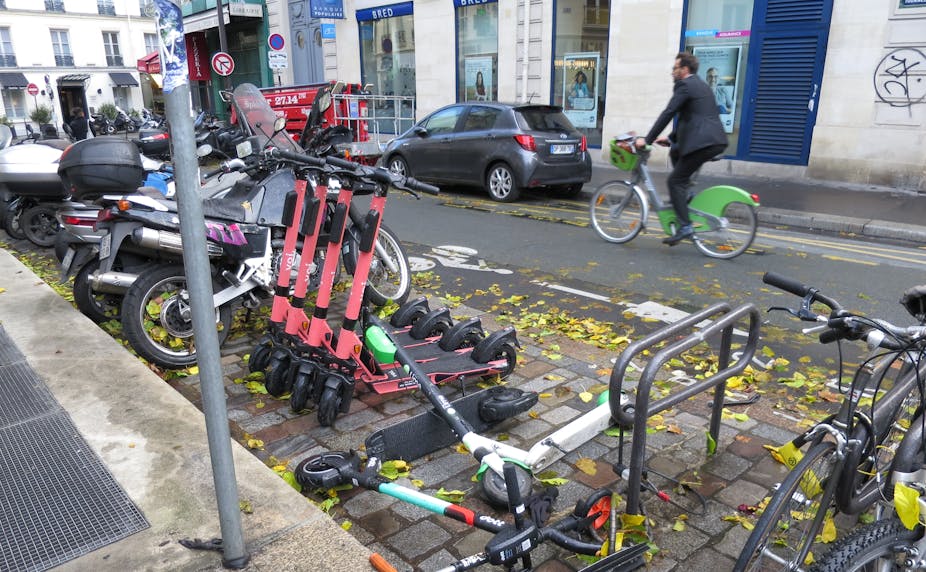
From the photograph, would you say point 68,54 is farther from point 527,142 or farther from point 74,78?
point 527,142

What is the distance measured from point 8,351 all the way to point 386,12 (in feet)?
61.2

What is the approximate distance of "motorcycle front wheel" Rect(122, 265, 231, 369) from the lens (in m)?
4.50

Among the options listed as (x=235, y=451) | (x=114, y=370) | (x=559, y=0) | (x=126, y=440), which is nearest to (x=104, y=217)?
(x=114, y=370)

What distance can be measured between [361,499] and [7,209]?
8164 millimetres

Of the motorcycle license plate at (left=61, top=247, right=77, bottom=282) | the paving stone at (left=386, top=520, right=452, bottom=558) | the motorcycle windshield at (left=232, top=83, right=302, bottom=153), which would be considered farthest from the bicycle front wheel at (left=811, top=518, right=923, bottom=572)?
the motorcycle windshield at (left=232, top=83, right=302, bottom=153)

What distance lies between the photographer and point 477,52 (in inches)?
736

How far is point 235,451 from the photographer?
3.31 metres

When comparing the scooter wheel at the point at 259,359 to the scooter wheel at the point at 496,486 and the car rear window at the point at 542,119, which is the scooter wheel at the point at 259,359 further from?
the car rear window at the point at 542,119

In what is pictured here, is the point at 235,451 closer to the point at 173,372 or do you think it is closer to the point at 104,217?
the point at 173,372

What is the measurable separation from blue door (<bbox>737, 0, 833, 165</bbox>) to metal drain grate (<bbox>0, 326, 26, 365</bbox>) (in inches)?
522

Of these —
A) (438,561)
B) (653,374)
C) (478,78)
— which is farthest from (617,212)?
(478,78)

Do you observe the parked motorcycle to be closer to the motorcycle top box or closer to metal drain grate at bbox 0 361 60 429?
the motorcycle top box

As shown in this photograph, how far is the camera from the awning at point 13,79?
170 feet

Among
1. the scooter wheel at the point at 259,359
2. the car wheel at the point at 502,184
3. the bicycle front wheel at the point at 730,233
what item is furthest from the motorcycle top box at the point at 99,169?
the car wheel at the point at 502,184
